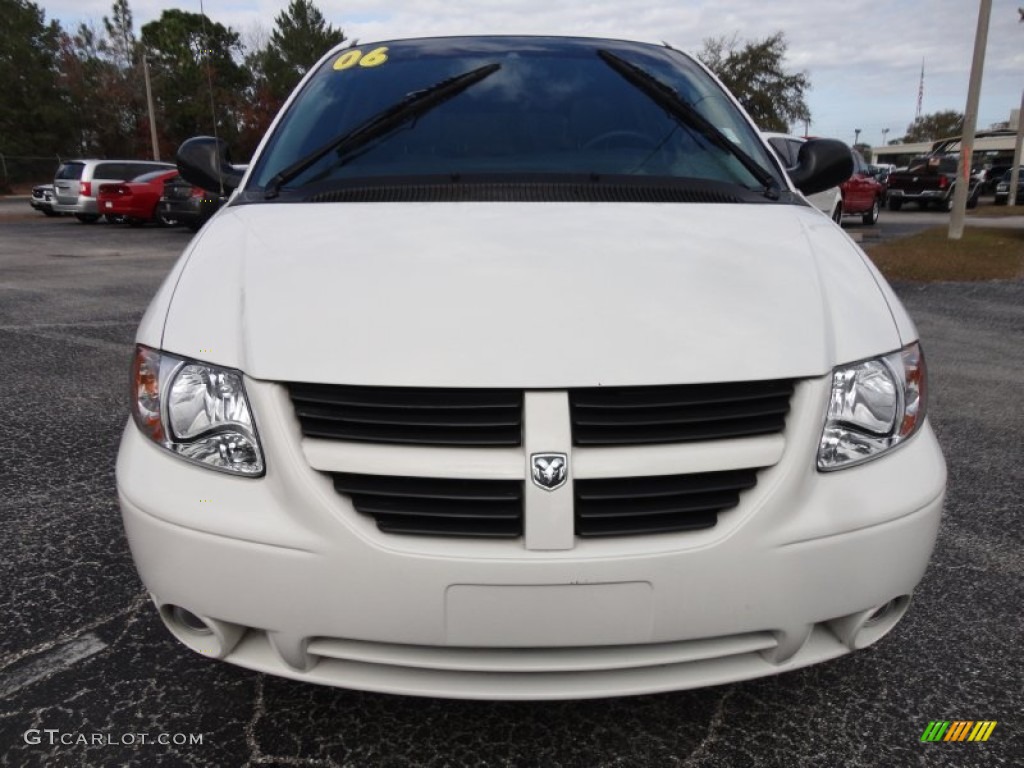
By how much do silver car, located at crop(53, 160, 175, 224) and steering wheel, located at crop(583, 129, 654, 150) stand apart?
19054mm

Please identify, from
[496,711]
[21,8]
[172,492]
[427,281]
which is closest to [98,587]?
[172,492]

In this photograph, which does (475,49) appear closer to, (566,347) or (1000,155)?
(566,347)

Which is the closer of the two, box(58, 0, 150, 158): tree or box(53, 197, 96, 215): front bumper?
box(53, 197, 96, 215): front bumper

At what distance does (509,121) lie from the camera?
256 cm

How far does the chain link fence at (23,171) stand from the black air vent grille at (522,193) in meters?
45.6

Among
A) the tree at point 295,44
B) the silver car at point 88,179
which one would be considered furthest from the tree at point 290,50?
the silver car at point 88,179

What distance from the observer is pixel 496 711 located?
1902 mm

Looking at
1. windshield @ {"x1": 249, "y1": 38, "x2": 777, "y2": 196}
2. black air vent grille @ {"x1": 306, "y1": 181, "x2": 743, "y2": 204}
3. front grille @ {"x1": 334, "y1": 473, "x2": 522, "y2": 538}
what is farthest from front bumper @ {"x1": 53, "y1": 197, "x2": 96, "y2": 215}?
front grille @ {"x1": 334, "y1": 473, "x2": 522, "y2": 538}

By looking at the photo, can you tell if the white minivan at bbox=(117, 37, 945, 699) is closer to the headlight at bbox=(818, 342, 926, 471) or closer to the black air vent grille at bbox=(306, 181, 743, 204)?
the headlight at bbox=(818, 342, 926, 471)

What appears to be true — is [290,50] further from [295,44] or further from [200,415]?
[200,415]

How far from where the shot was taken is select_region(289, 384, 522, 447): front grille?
1479 millimetres

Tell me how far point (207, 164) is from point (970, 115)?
12.9m

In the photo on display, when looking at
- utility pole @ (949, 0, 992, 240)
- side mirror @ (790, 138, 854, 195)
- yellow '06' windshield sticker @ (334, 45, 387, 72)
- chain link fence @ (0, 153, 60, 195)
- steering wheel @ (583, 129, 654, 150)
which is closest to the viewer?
steering wheel @ (583, 129, 654, 150)

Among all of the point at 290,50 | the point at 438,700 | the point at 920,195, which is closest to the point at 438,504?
the point at 438,700
